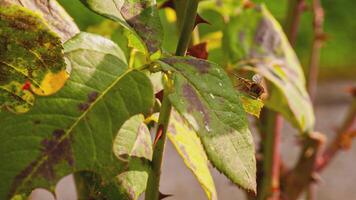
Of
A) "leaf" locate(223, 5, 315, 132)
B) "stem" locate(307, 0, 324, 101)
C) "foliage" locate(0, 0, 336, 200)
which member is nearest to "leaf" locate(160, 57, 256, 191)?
"foliage" locate(0, 0, 336, 200)

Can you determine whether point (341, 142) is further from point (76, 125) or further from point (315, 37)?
point (76, 125)

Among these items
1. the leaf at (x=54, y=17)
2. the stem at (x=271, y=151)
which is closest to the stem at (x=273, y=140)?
the stem at (x=271, y=151)

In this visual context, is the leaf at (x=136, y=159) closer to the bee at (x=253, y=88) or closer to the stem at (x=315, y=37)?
the bee at (x=253, y=88)

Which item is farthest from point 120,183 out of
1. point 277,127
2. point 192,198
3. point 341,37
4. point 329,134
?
point 341,37

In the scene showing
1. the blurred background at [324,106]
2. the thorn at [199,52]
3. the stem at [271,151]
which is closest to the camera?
the thorn at [199,52]

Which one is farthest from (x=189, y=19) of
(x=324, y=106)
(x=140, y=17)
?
(x=324, y=106)

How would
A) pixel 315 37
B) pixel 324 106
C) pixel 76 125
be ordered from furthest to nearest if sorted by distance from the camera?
pixel 324 106, pixel 315 37, pixel 76 125
